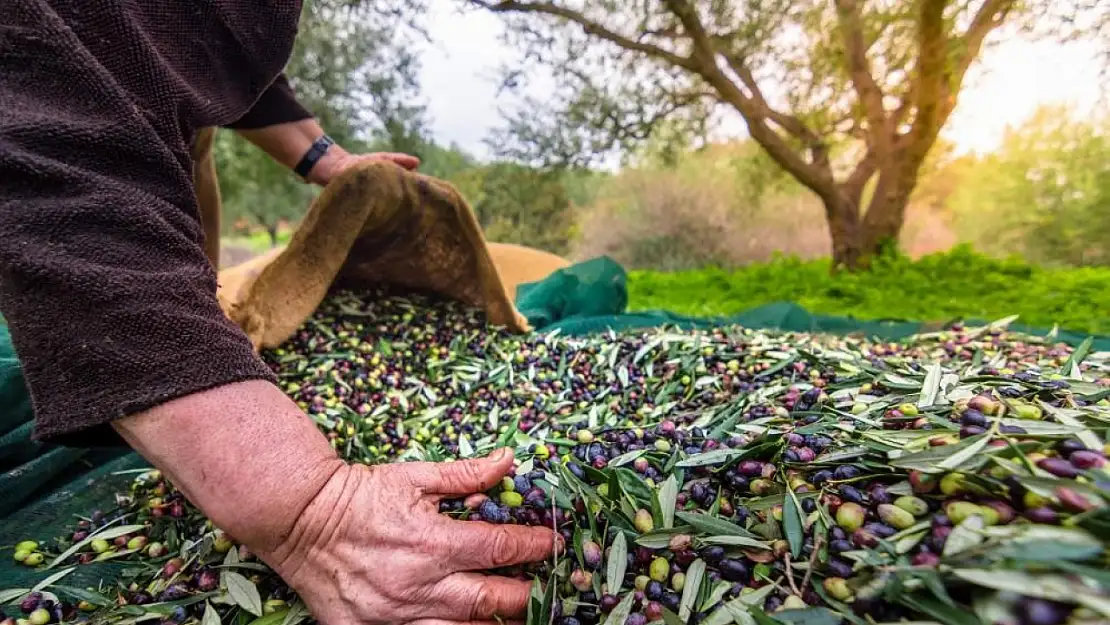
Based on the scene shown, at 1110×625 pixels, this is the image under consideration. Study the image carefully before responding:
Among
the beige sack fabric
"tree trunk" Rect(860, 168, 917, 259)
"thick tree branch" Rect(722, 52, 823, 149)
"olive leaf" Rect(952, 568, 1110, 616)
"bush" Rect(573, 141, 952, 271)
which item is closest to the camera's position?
"olive leaf" Rect(952, 568, 1110, 616)

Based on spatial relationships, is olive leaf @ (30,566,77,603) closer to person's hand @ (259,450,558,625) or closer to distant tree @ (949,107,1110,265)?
person's hand @ (259,450,558,625)

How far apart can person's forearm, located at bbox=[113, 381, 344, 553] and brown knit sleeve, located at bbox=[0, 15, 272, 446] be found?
2 centimetres

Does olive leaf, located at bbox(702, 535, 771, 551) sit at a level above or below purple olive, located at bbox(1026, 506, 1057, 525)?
below

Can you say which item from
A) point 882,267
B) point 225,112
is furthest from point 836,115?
point 225,112

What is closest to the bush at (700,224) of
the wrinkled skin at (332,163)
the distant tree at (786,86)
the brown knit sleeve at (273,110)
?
the distant tree at (786,86)

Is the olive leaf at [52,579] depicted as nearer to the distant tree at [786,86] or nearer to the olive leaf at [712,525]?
the olive leaf at [712,525]

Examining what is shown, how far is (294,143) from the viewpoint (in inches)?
67.3

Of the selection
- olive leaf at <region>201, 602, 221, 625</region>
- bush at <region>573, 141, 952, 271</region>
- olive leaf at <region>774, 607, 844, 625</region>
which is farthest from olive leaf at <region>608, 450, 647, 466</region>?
bush at <region>573, 141, 952, 271</region>

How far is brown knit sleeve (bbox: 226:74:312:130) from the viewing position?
5.23 feet

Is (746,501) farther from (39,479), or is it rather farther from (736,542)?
(39,479)

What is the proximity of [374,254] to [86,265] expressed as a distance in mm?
1237

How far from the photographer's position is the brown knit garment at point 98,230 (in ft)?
2.16

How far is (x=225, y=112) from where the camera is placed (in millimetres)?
1007

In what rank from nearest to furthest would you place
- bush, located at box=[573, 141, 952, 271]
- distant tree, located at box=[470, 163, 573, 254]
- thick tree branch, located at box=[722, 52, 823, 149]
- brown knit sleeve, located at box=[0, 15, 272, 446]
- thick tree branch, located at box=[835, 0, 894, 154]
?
brown knit sleeve, located at box=[0, 15, 272, 446] → thick tree branch, located at box=[835, 0, 894, 154] → thick tree branch, located at box=[722, 52, 823, 149] → bush, located at box=[573, 141, 952, 271] → distant tree, located at box=[470, 163, 573, 254]
